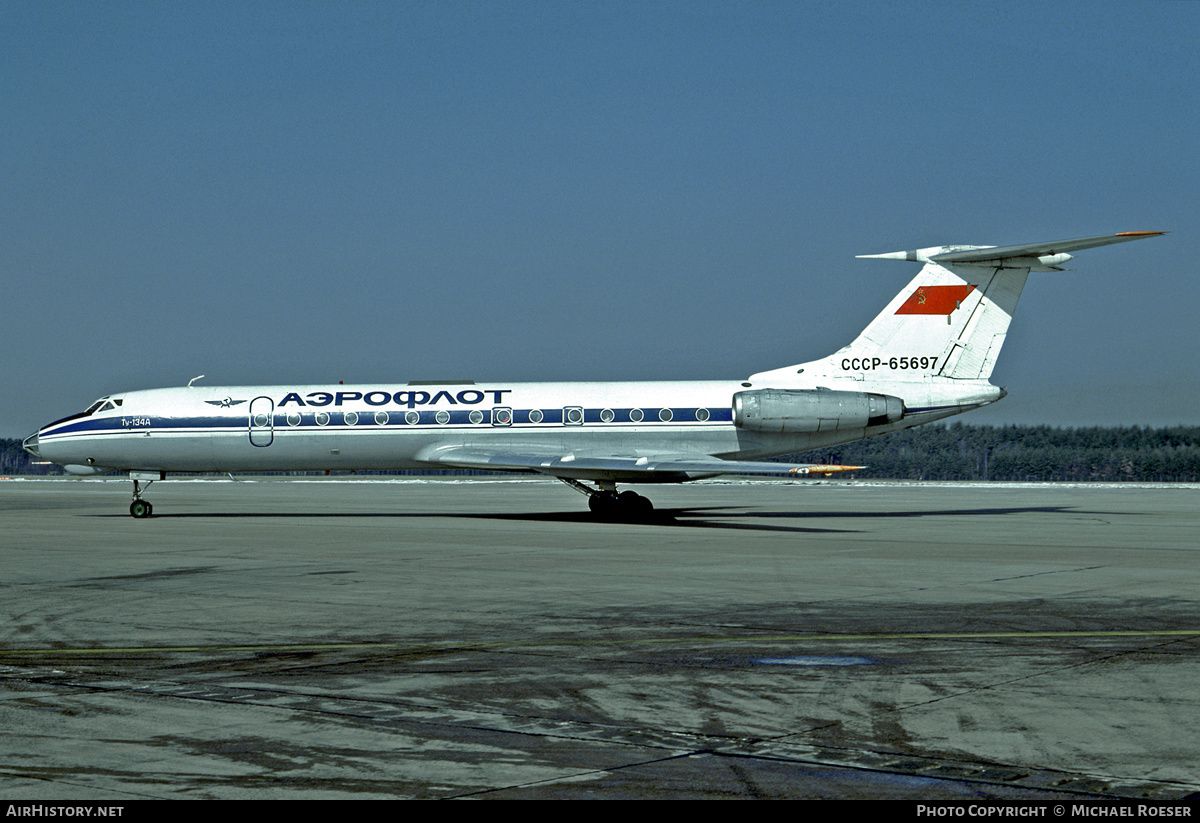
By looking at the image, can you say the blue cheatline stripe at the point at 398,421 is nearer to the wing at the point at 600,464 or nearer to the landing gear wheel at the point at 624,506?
the wing at the point at 600,464

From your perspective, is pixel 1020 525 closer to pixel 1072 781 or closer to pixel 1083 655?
pixel 1083 655

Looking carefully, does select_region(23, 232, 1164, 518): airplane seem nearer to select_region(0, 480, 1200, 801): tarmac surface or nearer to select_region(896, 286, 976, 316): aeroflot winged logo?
select_region(896, 286, 976, 316): aeroflot winged logo

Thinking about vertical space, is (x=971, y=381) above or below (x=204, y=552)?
above

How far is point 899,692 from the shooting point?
7.72m

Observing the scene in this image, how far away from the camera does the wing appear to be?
1033 inches

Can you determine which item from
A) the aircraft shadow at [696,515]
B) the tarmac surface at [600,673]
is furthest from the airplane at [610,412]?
the tarmac surface at [600,673]

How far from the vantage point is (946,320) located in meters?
30.0

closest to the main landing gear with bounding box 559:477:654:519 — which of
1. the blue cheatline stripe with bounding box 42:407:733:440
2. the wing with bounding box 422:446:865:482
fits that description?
the wing with bounding box 422:446:865:482

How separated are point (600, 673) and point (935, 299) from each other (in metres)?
23.7

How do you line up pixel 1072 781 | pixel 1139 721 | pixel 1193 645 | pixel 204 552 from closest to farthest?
pixel 1072 781 → pixel 1139 721 → pixel 1193 645 → pixel 204 552

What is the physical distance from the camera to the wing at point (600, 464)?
2625 cm

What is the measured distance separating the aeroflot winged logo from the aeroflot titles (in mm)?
10190
